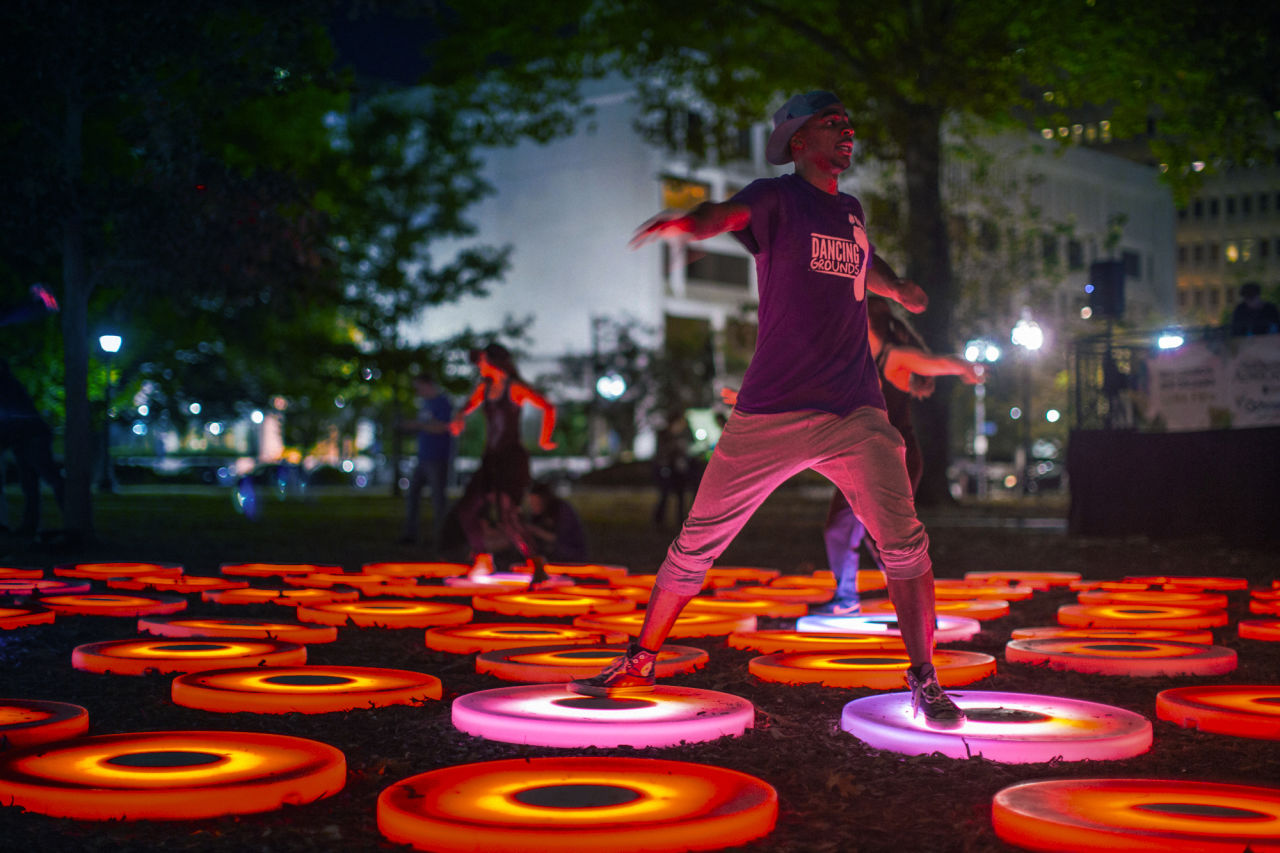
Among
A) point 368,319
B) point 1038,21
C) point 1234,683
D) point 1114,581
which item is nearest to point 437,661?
point 1234,683

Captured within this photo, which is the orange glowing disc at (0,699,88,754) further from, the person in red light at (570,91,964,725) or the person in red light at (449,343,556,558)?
the person in red light at (449,343,556,558)

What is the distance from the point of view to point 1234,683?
247 inches

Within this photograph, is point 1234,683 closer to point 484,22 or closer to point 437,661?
point 437,661

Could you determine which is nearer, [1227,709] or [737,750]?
[737,750]

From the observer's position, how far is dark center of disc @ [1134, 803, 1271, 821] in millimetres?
3535

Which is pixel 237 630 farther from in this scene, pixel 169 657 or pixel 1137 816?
pixel 1137 816

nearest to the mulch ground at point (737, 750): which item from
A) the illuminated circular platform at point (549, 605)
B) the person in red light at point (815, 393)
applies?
the person in red light at point (815, 393)

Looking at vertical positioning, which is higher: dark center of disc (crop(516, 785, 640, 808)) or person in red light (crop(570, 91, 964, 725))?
person in red light (crop(570, 91, 964, 725))

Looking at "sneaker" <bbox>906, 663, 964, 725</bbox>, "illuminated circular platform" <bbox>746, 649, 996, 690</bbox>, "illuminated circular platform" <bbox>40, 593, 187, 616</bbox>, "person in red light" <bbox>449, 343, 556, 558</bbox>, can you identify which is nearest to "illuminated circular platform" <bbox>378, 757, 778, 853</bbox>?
"sneaker" <bbox>906, 663, 964, 725</bbox>

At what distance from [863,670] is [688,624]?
6.57 ft

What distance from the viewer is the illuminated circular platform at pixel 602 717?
4609 mm

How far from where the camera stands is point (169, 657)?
20.9 ft

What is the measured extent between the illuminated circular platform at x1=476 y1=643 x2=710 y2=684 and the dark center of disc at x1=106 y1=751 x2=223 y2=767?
6.19ft

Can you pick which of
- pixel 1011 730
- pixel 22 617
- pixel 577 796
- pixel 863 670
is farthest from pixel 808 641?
pixel 22 617
